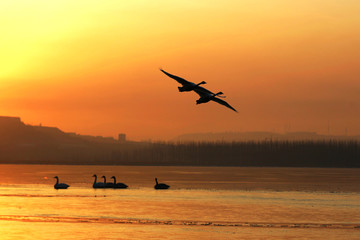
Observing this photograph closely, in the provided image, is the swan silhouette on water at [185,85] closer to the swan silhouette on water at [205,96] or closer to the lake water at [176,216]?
the swan silhouette on water at [205,96]

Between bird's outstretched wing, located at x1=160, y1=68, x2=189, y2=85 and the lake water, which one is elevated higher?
bird's outstretched wing, located at x1=160, y1=68, x2=189, y2=85

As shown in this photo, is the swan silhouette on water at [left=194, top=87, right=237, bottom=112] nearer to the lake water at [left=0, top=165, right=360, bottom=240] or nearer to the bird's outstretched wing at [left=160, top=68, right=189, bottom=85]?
the bird's outstretched wing at [left=160, top=68, right=189, bottom=85]

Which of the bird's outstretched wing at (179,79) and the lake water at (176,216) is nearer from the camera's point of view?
the bird's outstretched wing at (179,79)

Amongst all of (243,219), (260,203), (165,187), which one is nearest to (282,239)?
(243,219)

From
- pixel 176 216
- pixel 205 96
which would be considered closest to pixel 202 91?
pixel 205 96

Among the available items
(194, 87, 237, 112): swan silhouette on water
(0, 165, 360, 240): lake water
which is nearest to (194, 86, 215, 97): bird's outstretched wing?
(194, 87, 237, 112): swan silhouette on water

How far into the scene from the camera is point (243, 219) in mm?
42656

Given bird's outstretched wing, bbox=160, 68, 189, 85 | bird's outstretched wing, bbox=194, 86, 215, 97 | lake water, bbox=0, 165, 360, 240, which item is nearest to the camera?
bird's outstretched wing, bbox=160, 68, 189, 85

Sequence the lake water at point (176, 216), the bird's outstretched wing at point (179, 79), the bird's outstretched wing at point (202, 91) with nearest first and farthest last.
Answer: the bird's outstretched wing at point (179, 79), the bird's outstretched wing at point (202, 91), the lake water at point (176, 216)

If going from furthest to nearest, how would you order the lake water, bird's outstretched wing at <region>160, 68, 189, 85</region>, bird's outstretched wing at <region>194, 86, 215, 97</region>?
the lake water → bird's outstretched wing at <region>194, 86, 215, 97</region> → bird's outstretched wing at <region>160, 68, 189, 85</region>

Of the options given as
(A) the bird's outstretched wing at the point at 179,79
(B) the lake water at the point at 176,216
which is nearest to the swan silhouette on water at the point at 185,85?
(A) the bird's outstretched wing at the point at 179,79

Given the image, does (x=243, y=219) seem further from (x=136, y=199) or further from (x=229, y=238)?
(x=136, y=199)

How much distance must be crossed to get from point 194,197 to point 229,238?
2633cm

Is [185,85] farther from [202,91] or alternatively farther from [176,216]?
[176,216]
